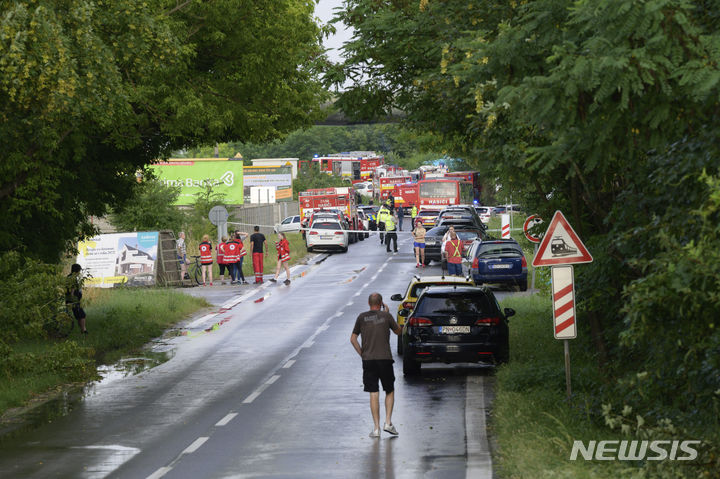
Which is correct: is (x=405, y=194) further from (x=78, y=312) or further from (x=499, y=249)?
(x=78, y=312)

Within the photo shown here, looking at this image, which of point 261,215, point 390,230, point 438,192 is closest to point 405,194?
point 438,192

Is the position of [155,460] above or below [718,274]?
below

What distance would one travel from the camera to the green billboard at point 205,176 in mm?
60812

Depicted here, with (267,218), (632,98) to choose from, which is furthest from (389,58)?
(267,218)

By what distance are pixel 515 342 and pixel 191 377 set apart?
612 centimetres

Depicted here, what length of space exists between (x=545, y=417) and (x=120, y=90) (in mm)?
7954

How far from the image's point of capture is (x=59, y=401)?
57.1ft

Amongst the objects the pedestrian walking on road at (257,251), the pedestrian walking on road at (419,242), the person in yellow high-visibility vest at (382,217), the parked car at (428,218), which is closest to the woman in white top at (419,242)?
the pedestrian walking on road at (419,242)

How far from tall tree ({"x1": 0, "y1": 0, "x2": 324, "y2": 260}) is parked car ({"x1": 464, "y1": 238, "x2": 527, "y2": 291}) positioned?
37.2 ft

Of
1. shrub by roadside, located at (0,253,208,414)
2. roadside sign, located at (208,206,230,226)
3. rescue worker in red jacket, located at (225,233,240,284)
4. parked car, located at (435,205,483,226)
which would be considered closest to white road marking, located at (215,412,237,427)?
shrub by roadside, located at (0,253,208,414)

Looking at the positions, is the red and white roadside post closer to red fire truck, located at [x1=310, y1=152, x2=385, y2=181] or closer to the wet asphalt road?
the wet asphalt road

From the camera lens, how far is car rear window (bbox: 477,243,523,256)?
35.1m

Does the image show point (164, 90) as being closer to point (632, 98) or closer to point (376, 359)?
point (376, 359)

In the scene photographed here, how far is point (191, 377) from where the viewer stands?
19.6 metres
